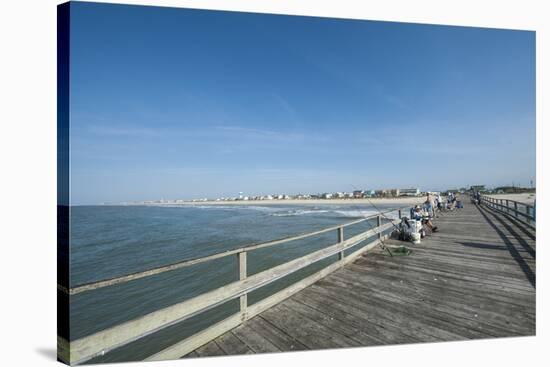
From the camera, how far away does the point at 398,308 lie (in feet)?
7.03

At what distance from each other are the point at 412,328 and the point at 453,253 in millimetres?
2664

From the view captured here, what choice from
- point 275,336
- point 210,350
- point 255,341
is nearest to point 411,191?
point 275,336

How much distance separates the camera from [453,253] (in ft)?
12.6

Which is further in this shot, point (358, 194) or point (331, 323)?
point (358, 194)

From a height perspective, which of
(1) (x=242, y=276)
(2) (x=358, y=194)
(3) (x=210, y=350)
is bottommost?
(3) (x=210, y=350)

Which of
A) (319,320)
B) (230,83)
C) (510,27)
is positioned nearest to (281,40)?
(230,83)

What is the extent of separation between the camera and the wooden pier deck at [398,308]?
5.87 ft

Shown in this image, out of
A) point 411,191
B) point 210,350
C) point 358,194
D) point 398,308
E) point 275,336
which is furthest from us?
point 358,194

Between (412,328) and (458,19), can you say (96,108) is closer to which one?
(412,328)

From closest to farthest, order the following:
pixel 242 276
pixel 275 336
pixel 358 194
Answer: pixel 275 336, pixel 242 276, pixel 358 194

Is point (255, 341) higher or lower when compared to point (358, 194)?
lower

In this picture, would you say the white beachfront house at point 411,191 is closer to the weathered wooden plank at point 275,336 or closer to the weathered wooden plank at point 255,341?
the weathered wooden plank at point 275,336

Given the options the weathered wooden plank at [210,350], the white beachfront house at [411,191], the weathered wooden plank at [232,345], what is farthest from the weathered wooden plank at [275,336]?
the white beachfront house at [411,191]

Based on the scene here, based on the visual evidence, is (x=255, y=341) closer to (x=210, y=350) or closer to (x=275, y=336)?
(x=275, y=336)
